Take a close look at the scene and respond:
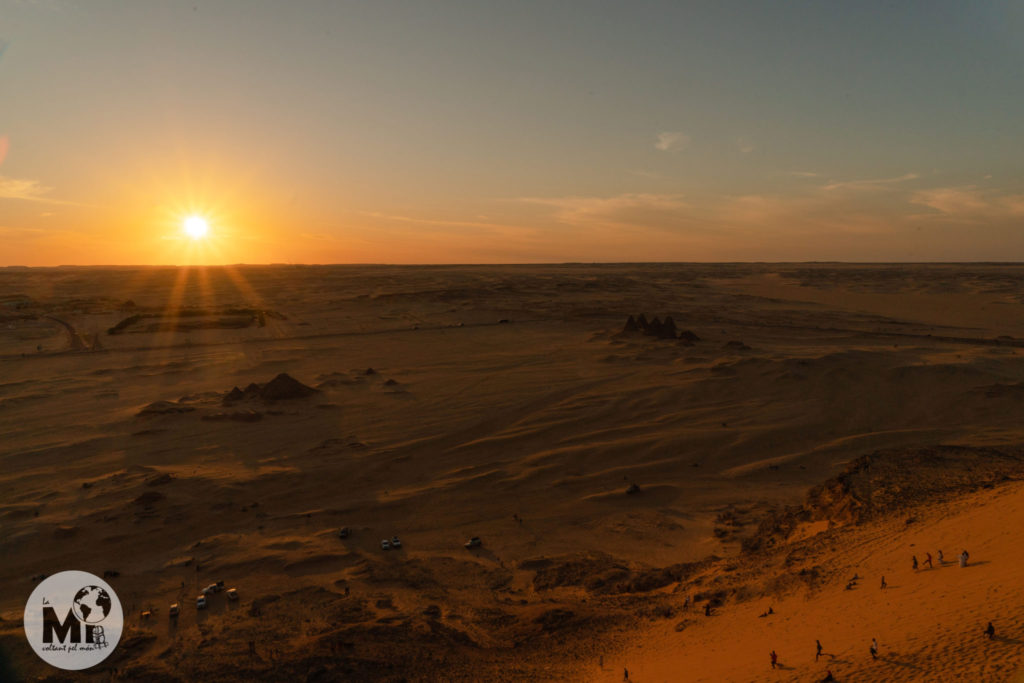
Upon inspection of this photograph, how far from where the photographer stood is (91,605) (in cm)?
1231

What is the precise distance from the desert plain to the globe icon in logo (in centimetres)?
46

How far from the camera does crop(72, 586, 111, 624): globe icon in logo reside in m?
11.8

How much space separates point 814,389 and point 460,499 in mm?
18961

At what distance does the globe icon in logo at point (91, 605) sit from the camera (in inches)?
465

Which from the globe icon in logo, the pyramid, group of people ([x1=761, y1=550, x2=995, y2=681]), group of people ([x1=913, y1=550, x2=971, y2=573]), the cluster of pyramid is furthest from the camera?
the cluster of pyramid

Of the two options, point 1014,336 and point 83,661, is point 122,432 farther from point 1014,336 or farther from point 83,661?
point 1014,336

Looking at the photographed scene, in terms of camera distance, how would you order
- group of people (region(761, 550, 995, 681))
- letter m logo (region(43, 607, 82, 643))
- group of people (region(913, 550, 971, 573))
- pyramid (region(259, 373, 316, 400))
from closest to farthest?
group of people (region(761, 550, 995, 681))
group of people (region(913, 550, 971, 573))
letter m logo (region(43, 607, 82, 643))
pyramid (region(259, 373, 316, 400))

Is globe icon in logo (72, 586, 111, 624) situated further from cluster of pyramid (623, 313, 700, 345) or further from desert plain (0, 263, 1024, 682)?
cluster of pyramid (623, 313, 700, 345)

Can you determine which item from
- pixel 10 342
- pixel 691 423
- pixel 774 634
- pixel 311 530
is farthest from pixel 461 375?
pixel 10 342

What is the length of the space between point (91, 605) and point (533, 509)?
403 inches

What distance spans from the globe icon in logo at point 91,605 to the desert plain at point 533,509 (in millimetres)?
463

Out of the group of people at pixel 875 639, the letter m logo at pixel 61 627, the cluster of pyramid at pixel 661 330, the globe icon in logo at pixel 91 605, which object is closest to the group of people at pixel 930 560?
the group of people at pixel 875 639

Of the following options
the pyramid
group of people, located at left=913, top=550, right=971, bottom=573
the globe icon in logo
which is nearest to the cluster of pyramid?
the pyramid

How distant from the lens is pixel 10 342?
46.0 meters
